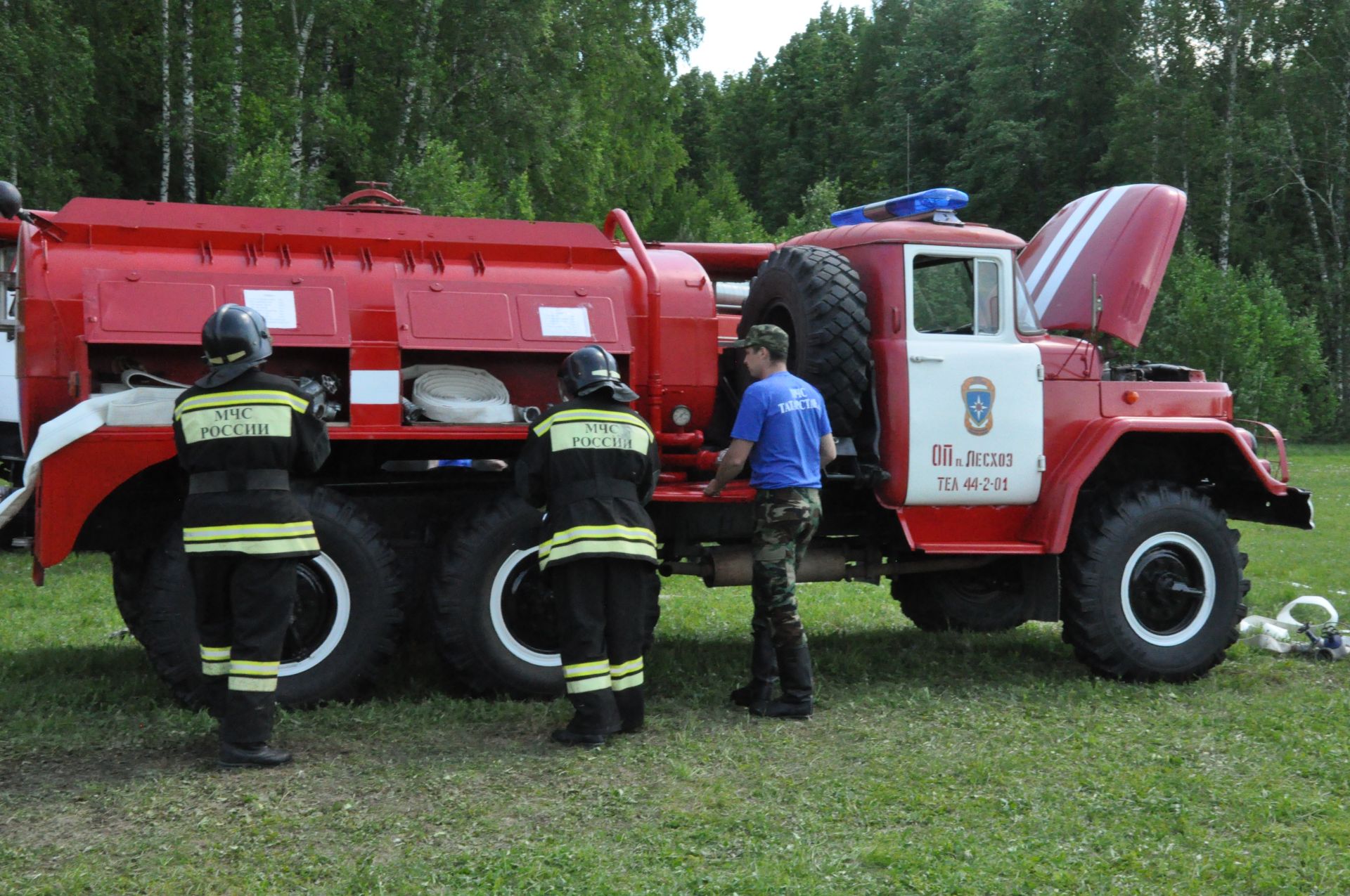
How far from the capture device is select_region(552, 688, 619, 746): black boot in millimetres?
6129

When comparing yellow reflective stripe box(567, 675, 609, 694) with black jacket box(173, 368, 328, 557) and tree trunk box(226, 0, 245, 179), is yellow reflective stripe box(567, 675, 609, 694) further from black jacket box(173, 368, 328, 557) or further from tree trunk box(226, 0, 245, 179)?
tree trunk box(226, 0, 245, 179)

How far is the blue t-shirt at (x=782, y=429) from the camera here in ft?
21.8

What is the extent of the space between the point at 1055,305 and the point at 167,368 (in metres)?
4.99

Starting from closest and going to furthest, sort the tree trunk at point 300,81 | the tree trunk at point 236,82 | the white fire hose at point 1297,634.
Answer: the white fire hose at point 1297,634 → the tree trunk at point 236,82 → the tree trunk at point 300,81

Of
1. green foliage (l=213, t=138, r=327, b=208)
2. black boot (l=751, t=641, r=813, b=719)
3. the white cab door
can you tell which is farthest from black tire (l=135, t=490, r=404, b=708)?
green foliage (l=213, t=138, r=327, b=208)

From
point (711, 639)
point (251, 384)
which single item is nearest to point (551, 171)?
point (711, 639)

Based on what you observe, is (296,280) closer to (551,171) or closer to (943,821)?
(943,821)

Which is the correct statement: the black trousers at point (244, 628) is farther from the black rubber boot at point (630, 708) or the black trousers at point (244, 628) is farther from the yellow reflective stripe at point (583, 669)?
the black rubber boot at point (630, 708)

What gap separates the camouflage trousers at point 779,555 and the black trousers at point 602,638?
64 cm

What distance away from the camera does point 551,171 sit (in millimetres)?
29688

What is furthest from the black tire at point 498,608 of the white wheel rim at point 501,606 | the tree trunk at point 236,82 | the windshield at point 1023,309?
the tree trunk at point 236,82

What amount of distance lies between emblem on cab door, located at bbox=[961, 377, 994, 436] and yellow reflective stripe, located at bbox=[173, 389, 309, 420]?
11.8 feet

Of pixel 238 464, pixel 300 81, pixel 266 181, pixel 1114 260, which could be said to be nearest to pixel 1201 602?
pixel 1114 260

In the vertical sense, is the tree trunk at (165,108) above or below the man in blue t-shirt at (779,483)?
above
